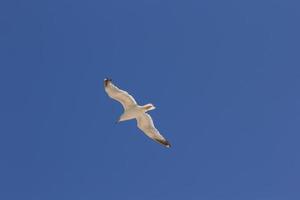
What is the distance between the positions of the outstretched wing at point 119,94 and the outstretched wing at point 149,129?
1.31 m

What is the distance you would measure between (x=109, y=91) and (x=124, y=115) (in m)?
1.92

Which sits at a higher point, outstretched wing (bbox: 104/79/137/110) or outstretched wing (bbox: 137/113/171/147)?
outstretched wing (bbox: 104/79/137/110)

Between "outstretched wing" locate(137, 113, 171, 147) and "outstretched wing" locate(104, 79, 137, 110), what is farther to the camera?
"outstretched wing" locate(137, 113, 171, 147)

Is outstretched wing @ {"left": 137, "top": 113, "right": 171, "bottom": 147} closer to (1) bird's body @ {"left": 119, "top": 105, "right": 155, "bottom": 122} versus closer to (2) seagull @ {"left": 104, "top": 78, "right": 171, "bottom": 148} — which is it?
(2) seagull @ {"left": 104, "top": 78, "right": 171, "bottom": 148}

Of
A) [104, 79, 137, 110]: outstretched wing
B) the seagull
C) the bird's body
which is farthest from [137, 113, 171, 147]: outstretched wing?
[104, 79, 137, 110]: outstretched wing

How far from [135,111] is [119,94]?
1.31 meters

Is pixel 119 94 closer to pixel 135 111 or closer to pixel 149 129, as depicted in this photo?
pixel 135 111

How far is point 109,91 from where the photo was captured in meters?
57.7

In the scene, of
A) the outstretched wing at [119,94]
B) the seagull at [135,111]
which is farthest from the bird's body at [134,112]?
the outstretched wing at [119,94]

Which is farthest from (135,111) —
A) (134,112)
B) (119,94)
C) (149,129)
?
(149,129)

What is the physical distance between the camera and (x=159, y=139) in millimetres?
60219

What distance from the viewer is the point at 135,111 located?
5825 cm

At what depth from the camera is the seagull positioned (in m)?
57.6

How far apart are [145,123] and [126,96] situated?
2.50 meters
